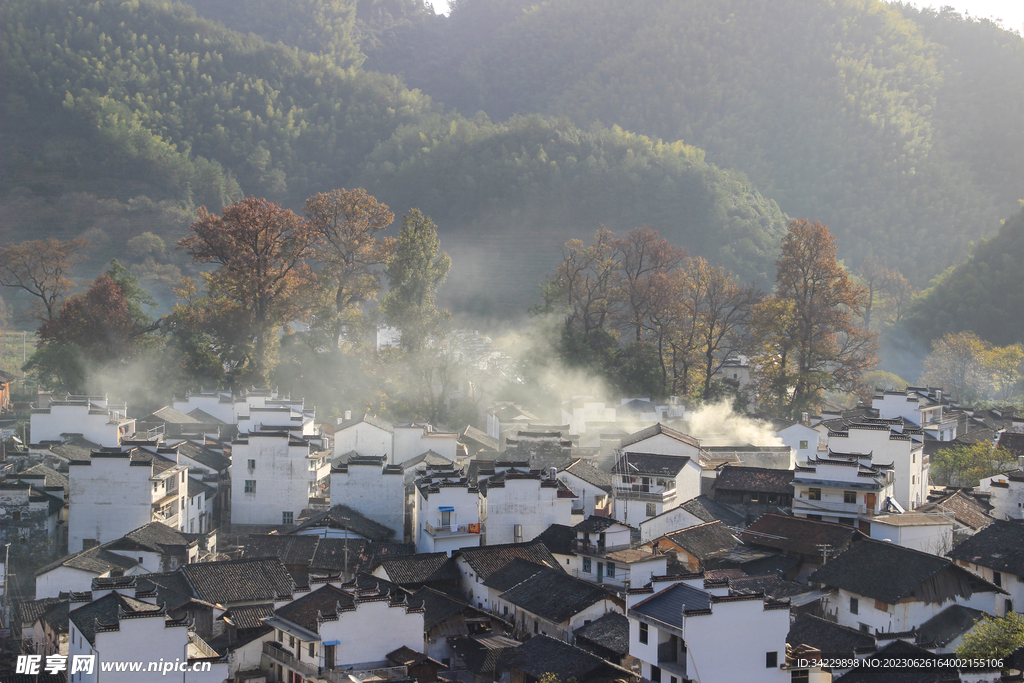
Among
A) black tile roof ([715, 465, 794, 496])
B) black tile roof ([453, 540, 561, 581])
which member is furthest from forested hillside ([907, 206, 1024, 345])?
black tile roof ([453, 540, 561, 581])

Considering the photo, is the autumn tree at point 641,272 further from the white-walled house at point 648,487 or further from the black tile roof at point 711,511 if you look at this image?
the black tile roof at point 711,511

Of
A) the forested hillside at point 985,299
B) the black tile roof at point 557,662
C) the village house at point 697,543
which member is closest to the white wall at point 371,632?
the black tile roof at point 557,662

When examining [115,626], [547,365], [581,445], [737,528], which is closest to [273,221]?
[547,365]

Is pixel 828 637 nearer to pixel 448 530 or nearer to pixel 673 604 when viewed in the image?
pixel 673 604

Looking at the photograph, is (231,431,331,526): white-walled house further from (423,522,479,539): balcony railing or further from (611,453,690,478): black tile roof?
(611,453,690,478): black tile roof

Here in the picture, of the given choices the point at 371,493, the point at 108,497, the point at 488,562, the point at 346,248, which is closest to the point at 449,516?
the point at 488,562
